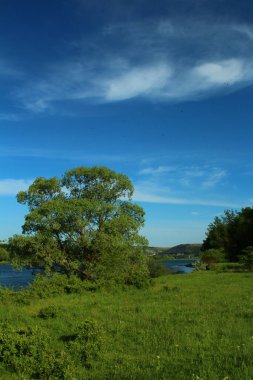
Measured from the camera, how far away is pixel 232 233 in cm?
10812

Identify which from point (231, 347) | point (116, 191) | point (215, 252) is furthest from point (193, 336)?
point (215, 252)

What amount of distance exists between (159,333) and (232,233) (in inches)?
3870

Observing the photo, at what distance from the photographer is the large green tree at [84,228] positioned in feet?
109

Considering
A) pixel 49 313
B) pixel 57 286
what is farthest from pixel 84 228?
pixel 49 313

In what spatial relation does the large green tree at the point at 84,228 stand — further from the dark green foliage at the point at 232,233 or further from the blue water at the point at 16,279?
the dark green foliage at the point at 232,233

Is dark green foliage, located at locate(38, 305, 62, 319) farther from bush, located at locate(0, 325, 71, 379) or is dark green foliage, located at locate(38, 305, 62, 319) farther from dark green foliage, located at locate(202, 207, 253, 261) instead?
dark green foliage, located at locate(202, 207, 253, 261)

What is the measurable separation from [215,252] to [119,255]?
4691 cm

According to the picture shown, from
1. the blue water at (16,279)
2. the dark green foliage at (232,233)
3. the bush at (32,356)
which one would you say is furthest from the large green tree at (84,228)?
the dark green foliage at (232,233)

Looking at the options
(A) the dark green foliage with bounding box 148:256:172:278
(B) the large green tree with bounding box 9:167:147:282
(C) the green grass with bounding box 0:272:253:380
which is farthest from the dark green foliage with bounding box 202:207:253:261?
(C) the green grass with bounding box 0:272:253:380

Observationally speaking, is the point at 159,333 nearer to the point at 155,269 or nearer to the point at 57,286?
the point at 57,286

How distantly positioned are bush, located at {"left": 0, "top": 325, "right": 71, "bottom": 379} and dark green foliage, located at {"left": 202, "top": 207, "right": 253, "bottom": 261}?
79.1m

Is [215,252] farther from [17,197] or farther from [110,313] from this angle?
[110,313]

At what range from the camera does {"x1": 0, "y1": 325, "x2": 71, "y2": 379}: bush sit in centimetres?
983

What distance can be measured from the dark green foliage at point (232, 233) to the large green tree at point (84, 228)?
2226 inches
